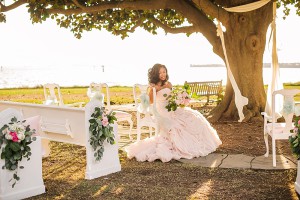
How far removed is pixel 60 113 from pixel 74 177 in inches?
45.9

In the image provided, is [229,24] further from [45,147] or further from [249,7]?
[45,147]

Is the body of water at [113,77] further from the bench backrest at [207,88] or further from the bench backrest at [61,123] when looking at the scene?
the bench backrest at [61,123]

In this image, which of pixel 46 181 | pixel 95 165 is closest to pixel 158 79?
pixel 95 165

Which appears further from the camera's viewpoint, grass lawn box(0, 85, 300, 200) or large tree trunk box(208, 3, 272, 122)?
large tree trunk box(208, 3, 272, 122)

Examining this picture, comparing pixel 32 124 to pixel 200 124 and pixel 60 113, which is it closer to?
pixel 60 113

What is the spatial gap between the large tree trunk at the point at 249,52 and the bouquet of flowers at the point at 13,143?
7887 mm

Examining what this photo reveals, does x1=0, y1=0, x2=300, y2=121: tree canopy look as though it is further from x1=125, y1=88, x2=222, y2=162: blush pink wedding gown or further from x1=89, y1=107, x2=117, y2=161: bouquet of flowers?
x1=89, y1=107, x2=117, y2=161: bouquet of flowers

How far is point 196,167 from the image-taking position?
7363mm

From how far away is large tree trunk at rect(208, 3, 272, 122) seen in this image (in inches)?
496

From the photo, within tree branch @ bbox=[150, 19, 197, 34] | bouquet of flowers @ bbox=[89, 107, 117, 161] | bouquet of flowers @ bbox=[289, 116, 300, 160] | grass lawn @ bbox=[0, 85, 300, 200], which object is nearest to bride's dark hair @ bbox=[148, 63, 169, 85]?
grass lawn @ bbox=[0, 85, 300, 200]

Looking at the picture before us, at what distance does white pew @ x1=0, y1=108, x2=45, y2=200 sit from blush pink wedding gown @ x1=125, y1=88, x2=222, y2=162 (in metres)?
2.41

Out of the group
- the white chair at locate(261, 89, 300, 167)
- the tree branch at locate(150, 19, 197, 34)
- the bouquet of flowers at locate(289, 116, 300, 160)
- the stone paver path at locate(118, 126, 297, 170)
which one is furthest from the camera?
the tree branch at locate(150, 19, 197, 34)

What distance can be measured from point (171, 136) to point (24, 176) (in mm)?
3221

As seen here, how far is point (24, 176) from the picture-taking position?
19.3ft
